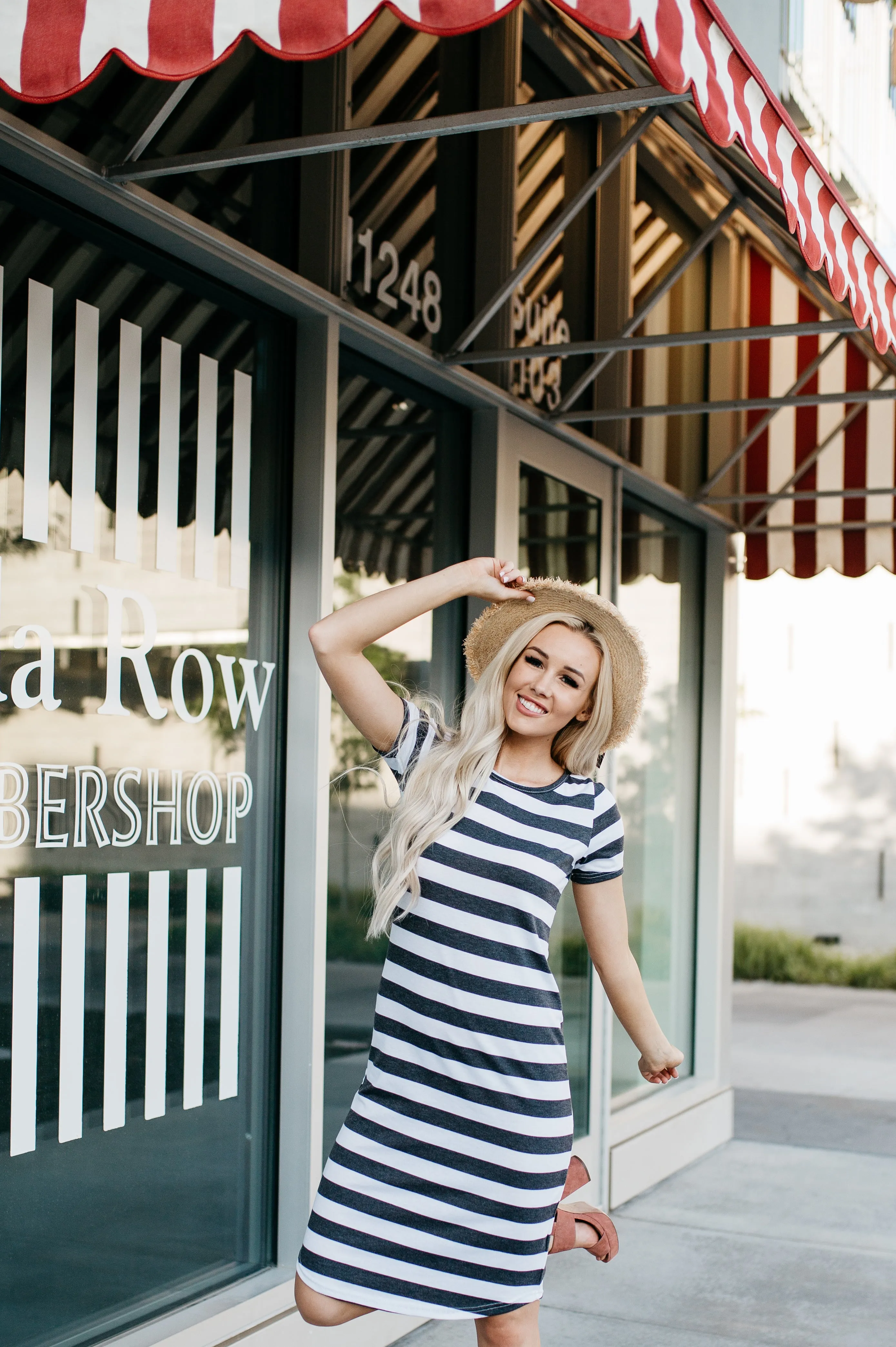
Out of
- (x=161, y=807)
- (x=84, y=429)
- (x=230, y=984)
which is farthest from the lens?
(x=230, y=984)

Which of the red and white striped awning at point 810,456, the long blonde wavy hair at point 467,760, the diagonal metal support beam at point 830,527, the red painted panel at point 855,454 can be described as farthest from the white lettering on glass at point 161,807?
the red painted panel at point 855,454

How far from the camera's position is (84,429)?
9.86 feet

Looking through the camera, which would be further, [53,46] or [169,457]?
[169,457]

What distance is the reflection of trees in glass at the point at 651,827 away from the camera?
6.27 m

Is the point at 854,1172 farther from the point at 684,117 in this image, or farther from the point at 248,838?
the point at 684,117

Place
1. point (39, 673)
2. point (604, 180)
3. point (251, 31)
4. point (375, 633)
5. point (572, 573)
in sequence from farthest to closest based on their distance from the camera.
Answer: point (572, 573), point (604, 180), point (39, 673), point (375, 633), point (251, 31)

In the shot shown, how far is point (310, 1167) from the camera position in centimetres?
356

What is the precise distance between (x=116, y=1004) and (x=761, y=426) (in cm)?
353

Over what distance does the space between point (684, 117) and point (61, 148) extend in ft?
4.73

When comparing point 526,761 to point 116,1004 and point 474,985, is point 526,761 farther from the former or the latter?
point 116,1004

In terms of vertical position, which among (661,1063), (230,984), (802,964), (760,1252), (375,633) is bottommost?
(802,964)

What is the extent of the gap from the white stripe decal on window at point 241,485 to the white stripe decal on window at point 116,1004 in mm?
866

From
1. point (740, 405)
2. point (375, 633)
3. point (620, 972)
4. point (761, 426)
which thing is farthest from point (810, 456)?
point (375, 633)

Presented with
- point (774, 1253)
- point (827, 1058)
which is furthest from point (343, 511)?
point (827, 1058)
